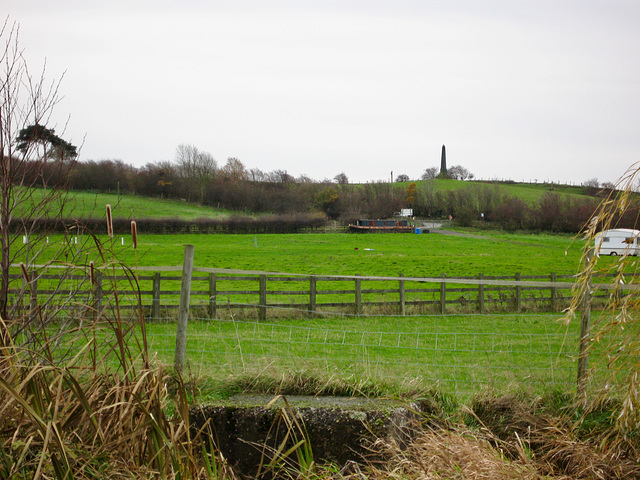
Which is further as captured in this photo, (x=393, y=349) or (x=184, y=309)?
(x=393, y=349)

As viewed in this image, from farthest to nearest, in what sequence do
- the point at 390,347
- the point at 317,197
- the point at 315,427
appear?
the point at 317,197 → the point at 390,347 → the point at 315,427

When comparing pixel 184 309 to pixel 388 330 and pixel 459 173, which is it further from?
pixel 459 173

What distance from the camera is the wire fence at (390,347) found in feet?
15.9

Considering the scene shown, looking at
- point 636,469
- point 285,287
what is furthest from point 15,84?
point 285,287

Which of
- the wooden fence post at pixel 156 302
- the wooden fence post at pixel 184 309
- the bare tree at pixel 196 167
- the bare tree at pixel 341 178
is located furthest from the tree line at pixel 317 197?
the wooden fence post at pixel 184 309

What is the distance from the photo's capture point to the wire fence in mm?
4855

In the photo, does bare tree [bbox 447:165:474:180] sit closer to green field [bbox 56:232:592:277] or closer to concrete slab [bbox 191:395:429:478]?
green field [bbox 56:232:592:277]

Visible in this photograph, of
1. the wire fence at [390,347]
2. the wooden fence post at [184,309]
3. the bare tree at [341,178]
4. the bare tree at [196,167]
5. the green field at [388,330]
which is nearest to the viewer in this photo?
the wooden fence post at [184,309]

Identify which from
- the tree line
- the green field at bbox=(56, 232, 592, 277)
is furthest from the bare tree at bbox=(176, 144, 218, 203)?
the green field at bbox=(56, 232, 592, 277)

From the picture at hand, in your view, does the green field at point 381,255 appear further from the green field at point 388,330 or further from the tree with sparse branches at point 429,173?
the tree with sparse branches at point 429,173

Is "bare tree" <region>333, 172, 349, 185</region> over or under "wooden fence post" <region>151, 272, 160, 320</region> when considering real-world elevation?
over

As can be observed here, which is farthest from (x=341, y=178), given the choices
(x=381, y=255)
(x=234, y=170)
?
(x=381, y=255)

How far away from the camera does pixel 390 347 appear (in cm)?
616

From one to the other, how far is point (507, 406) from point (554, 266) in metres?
24.1
